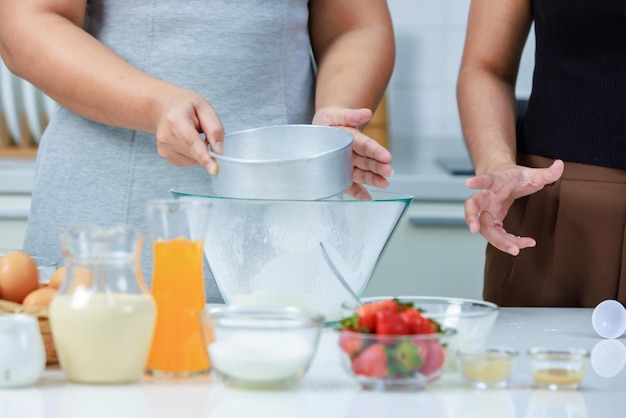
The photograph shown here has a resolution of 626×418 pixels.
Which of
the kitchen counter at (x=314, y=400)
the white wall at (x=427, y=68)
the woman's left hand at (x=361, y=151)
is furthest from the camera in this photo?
the white wall at (x=427, y=68)

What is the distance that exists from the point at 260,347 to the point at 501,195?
555 millimetres

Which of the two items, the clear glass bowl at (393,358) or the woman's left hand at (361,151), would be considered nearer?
the clear glass bowl at (393,358)

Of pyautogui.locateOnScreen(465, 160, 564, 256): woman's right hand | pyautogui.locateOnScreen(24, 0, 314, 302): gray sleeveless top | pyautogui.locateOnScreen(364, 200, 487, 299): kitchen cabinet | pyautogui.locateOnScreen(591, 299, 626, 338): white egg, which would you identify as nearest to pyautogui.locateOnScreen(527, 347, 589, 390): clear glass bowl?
pyautogui.locateOnScreen(591, 299, 626, 338): white egg

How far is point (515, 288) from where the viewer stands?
4.83 ft

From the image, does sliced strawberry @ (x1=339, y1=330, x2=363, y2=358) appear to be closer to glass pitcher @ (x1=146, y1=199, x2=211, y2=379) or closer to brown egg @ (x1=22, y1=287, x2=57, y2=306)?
glass pitcher @ (x1=146, y1=199, x2=211, y2=379)

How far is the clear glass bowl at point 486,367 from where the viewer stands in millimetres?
877

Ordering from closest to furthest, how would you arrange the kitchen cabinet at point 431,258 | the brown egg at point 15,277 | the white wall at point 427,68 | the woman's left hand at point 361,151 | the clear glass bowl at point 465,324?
1. the clear glass bowl at point 465,324
2. the brown egg at point 15,277
3. the woman's left hand at point 361,151
4. the kitchen cabinet at point 431,258
5. the white wall at point 427,68

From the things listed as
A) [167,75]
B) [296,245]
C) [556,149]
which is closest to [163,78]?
[167,75]

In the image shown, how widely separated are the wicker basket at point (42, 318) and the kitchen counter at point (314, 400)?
0.02 meters

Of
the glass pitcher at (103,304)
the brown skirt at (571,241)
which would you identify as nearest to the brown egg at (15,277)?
the glass pitcher at (103,304)

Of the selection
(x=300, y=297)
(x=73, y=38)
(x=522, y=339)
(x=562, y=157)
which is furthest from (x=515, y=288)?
(x=73, y=38)

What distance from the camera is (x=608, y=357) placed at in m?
1.04

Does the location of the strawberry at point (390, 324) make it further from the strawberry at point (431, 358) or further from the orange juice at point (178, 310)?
the orange juice at point (178, 310)

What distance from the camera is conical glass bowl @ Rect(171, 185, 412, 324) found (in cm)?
108
